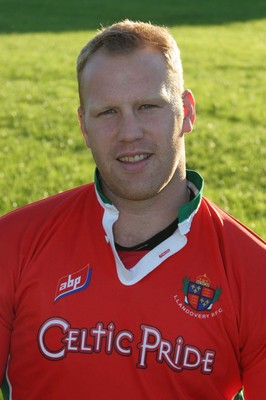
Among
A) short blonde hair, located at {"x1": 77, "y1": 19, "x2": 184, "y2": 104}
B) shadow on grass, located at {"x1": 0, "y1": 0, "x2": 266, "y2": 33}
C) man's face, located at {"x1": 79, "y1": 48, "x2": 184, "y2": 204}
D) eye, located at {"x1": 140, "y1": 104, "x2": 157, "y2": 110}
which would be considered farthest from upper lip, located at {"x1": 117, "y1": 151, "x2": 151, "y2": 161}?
shadow on grass, located at {"x1": 0, "y1": 0, "x2": 266, "y2": 33}

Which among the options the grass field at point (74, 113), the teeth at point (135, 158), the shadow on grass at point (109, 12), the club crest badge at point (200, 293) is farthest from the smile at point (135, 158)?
the shadow on grass at point (109, 12)

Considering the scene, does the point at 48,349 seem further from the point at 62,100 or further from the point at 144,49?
the point at 62,100

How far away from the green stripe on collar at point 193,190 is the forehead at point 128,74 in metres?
0.41

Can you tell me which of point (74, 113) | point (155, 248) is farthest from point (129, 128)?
point (74, 113)

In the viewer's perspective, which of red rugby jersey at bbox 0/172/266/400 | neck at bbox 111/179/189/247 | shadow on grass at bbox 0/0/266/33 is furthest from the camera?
shadow on grass at bbox 0/0/266/33

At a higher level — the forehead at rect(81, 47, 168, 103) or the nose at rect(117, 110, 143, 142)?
the forehead at rect(81, 47, 168, 103)

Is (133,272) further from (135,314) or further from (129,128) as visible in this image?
(129,128)

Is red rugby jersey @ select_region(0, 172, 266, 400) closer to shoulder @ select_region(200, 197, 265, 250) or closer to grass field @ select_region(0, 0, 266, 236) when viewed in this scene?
shoulder @ select_region(200, 197, 265, 250)

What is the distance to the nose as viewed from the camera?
331 centimetres

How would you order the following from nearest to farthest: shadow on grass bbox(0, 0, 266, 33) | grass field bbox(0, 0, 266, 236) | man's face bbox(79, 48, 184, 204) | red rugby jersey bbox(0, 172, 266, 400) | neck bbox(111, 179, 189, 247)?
red rugby jersey bbox(0, 172, 266, 400) < man's face bbox(79, 48, 184, 204) < neck bbox(111, 179, 189, 247) < grass field bbox(0, 0, 266, 236) < shadow on grass bbox(0, 0, 266, 33)

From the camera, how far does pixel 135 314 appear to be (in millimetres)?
3256

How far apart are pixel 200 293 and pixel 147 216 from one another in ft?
1.44

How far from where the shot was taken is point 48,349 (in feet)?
10.9

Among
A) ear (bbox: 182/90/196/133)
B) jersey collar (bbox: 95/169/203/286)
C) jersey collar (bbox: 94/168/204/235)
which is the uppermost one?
ear (bbox: 182/90/196/133)
